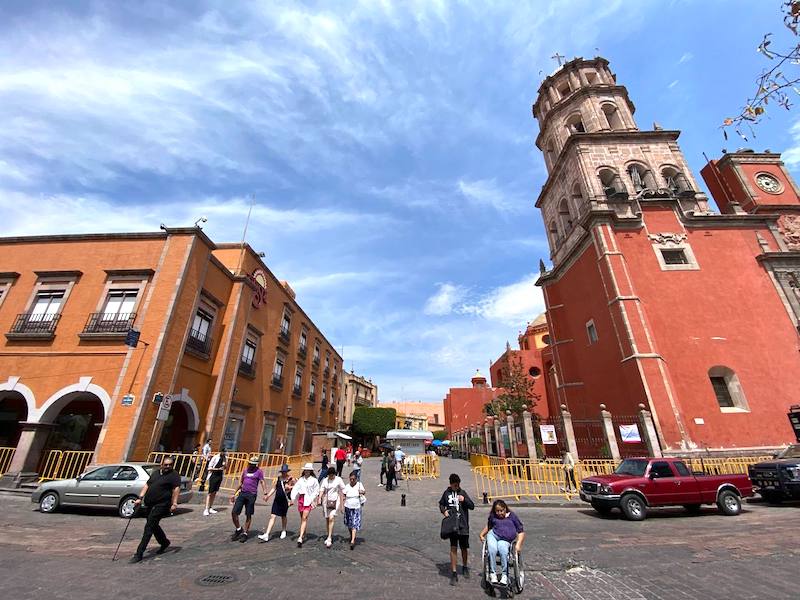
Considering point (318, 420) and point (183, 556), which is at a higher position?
point (318, 420)

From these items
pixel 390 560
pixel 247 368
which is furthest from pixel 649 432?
pixel 247 368

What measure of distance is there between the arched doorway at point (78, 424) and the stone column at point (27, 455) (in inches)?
55.6

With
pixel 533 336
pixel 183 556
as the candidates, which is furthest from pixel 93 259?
pixel 533 336

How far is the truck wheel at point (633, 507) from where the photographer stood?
965cm

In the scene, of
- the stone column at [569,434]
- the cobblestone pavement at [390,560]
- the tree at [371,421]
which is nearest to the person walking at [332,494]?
the cobblestone pavement at [390,560]

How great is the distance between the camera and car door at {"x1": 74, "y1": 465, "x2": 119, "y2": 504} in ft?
31.5

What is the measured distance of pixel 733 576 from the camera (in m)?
5.37

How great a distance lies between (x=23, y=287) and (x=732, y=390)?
33.6 metres

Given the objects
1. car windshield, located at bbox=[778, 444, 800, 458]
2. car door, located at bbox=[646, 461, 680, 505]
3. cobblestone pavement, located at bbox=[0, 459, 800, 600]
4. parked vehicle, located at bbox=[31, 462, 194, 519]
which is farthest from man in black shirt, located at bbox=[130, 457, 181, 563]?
car windshield, located at bbox=[778, 444, 800, 458]

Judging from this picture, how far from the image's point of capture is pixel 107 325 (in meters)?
14.2

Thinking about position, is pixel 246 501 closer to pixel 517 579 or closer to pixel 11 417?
pixel 517 579

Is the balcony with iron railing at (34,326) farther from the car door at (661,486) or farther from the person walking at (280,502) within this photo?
the car door at (661,486)

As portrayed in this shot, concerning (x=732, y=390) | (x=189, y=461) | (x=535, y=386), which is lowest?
(x=189, y=461)

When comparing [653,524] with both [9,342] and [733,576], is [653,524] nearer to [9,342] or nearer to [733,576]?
[733,576]
